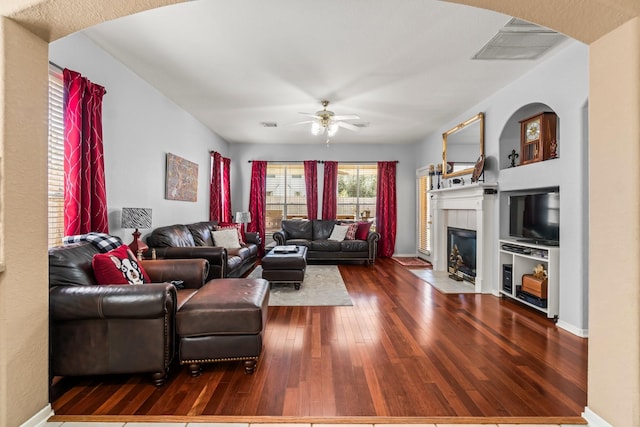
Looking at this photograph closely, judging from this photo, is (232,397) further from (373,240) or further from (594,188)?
(373,240)

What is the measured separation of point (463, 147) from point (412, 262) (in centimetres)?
267

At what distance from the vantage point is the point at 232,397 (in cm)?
190

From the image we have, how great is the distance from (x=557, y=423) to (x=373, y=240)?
15.7 ft

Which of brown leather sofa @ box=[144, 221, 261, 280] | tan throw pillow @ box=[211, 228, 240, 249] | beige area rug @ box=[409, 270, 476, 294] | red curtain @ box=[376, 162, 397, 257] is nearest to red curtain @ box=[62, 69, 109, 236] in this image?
brown leather sofa @ box=[144, 221, 261, 280]

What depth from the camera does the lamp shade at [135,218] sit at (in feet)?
10.2

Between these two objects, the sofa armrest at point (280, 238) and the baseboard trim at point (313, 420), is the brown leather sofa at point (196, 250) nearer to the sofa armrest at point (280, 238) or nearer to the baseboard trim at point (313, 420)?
the sofa armrest at point (280, 238)

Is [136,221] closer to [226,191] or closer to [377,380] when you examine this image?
[377,380]

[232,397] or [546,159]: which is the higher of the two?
[546,159]

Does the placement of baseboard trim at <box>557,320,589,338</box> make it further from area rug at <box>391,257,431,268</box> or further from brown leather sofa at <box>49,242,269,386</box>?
area rug at <box>391,257,431,268</box>

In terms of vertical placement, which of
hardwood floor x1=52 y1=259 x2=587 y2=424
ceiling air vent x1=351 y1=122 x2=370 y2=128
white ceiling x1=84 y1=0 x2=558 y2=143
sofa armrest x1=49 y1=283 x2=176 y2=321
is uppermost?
ceiling air vent x1=351 y1=122 x2=370 y2=128

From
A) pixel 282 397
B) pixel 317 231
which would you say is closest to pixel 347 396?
pixel 282 397

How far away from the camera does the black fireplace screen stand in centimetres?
483

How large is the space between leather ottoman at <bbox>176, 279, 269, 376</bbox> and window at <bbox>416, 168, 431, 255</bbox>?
216 inches

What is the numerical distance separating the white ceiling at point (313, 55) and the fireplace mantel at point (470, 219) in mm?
1349
